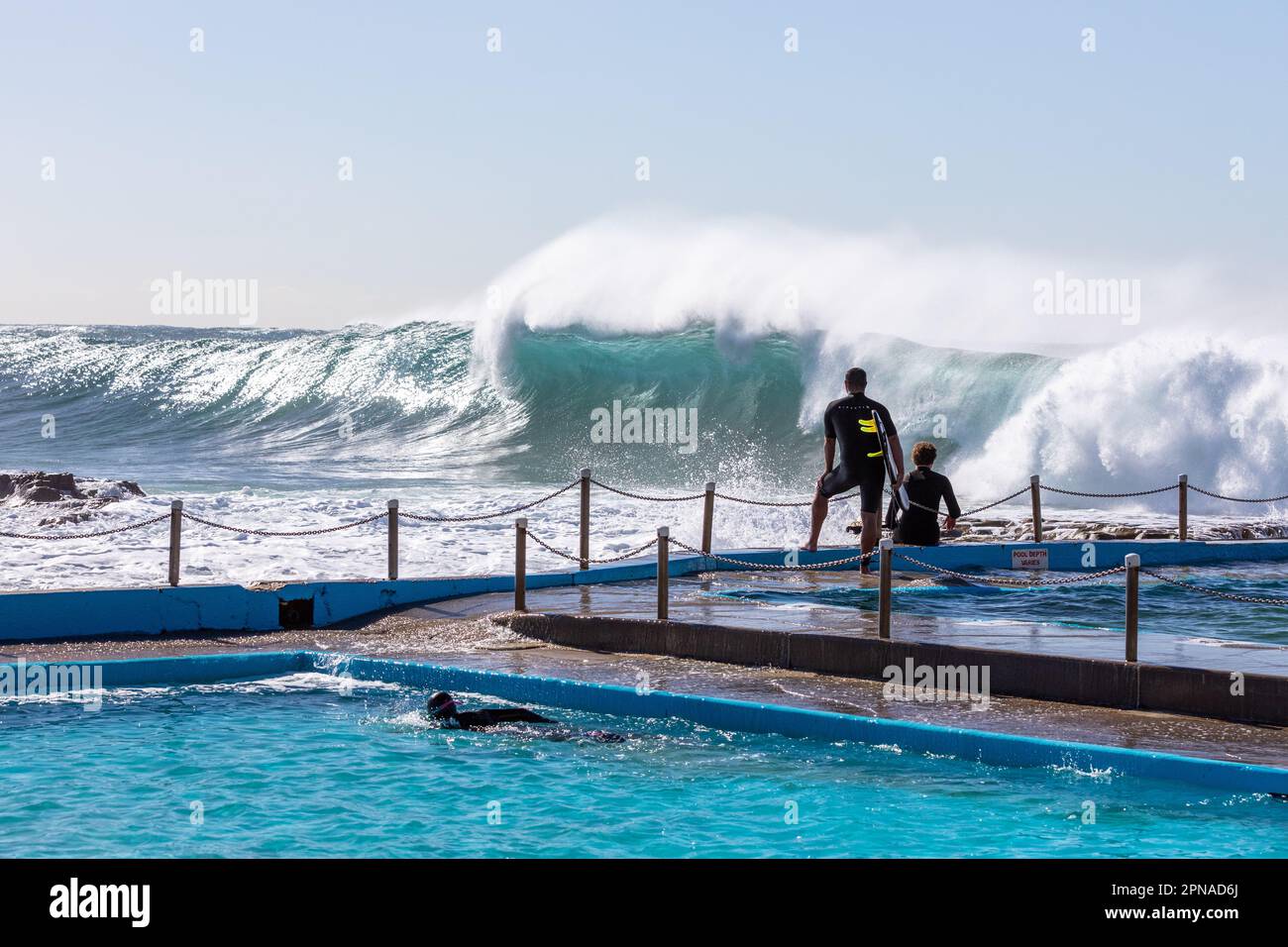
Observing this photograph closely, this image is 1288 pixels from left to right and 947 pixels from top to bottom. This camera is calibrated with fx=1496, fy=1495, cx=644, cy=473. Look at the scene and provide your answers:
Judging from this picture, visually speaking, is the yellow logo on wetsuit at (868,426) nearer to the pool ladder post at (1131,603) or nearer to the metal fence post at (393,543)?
the metal fence post at (393,543)

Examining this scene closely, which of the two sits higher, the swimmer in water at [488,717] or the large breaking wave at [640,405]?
the large breaking wave at [640,405]

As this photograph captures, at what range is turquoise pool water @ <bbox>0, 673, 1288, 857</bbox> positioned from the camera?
6078mm

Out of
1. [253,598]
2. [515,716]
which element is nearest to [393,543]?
[253,598]

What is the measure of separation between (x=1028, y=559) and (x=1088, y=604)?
10.1 feet

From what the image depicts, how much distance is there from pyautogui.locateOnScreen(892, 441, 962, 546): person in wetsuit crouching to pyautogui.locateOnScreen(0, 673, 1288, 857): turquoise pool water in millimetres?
5718

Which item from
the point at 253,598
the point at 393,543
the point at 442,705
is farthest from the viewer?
the point at 393,543

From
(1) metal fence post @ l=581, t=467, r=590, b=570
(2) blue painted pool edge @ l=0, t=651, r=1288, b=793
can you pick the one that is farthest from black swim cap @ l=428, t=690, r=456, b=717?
(1) metal fence post @ l=581, t=467, r=590, b=570

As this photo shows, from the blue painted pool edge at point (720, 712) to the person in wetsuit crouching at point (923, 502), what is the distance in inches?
210

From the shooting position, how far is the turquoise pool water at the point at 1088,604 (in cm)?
1027

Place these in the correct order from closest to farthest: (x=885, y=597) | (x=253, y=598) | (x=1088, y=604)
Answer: (x=885, y=597) < (x=253, y=598) < (x=1088, y=604)

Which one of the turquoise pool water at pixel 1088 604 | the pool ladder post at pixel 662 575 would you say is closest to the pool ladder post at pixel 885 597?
the pool ladder post at pixel 662 575

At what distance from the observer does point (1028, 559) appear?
48.0 ft

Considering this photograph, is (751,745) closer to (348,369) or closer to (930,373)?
(930,373)

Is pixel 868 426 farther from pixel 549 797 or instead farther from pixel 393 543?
pixel 549 797
